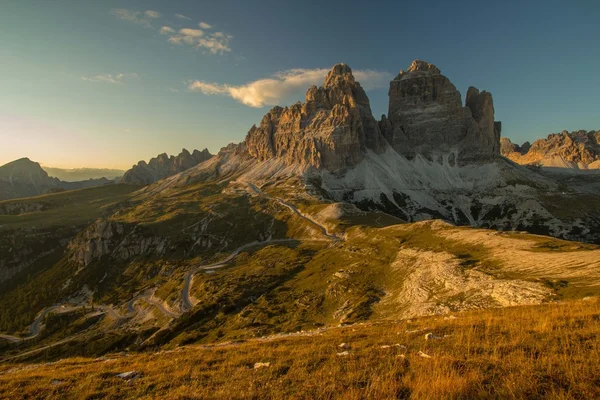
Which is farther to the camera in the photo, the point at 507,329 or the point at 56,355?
the point at 56,355

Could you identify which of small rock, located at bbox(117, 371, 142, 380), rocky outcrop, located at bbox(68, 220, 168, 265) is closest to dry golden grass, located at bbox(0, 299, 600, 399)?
small rock, located at bbox(117, 371, 142, 380)

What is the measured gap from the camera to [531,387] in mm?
9172

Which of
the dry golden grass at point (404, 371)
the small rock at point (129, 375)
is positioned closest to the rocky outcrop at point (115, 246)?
the small rock at point (129, 375)

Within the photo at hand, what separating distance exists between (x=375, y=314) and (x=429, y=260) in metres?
27.9

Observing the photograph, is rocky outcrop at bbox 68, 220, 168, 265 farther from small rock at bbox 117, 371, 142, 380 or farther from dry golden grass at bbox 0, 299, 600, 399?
dry golden grass at bbox 0, 299, 600, 399

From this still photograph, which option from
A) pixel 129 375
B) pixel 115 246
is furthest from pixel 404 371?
pixel 115 246

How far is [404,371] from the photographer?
1219 cm

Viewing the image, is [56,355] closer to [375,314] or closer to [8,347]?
[8,347]

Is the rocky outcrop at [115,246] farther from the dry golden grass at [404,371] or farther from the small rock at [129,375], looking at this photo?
the dry golden grass at [404,371]

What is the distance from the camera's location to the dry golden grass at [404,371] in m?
9.52

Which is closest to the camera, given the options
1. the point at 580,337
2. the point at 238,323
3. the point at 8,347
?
the point at 580,337

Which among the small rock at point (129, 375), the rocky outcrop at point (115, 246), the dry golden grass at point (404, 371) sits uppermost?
the dry golden grass at point (404, 371)

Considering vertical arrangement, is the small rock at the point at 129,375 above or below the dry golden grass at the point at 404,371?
below

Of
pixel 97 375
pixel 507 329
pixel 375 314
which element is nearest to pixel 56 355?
pixel 375 314
